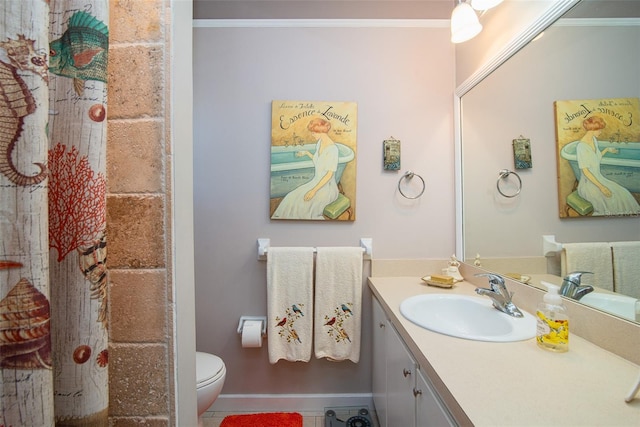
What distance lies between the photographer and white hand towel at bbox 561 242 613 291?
0.75 meters

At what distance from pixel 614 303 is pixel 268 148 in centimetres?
160

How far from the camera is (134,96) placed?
18.2 inches

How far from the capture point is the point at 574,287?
0.83 metres

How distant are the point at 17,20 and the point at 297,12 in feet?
5.02

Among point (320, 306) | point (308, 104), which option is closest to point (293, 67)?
point (308, 104)

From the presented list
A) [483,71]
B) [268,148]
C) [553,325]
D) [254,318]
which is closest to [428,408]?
[553,325]

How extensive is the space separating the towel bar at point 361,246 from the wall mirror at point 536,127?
1.87ft

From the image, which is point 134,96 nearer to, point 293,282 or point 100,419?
point 100,419

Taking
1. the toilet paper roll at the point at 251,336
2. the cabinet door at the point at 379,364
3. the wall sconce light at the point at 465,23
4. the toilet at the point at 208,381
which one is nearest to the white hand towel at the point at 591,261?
the cabinet door at the point at 379,364

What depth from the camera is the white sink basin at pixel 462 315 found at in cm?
92

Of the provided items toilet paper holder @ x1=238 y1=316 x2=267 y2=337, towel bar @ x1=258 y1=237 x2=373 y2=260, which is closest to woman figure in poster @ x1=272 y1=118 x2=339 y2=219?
towel bar @ x1=258 y1=237 x2=373 y2=260

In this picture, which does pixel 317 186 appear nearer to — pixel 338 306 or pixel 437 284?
pixel 338 306

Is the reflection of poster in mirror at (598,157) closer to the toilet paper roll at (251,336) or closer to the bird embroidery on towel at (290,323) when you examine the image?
the bird embroidery on towel at (290,323)

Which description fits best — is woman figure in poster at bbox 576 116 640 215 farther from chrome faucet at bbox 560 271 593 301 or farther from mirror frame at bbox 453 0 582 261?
mirror frame at bbox 453 0 582 261
